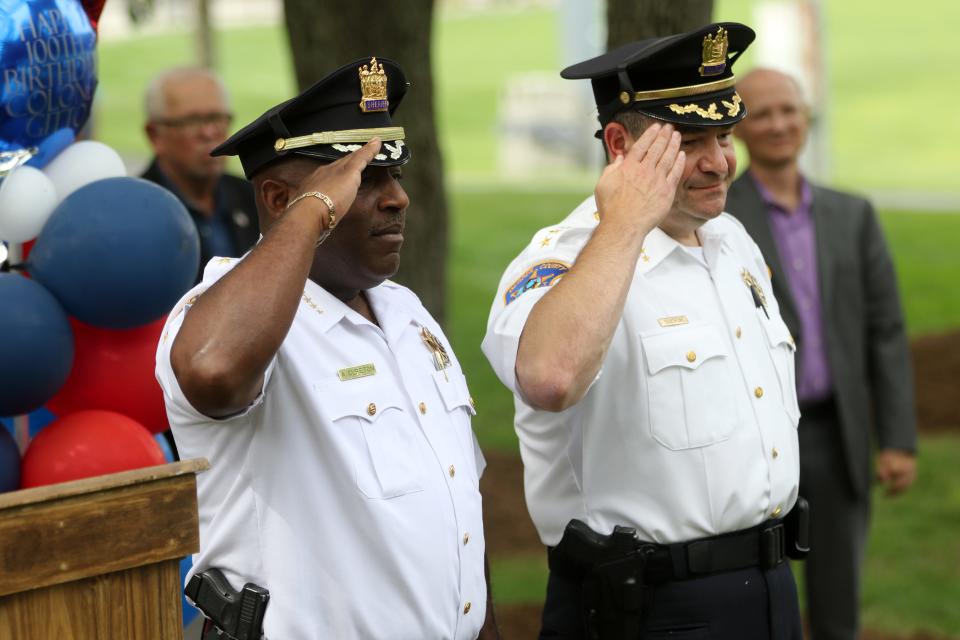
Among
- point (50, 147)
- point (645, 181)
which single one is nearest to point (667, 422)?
point (645, 181)

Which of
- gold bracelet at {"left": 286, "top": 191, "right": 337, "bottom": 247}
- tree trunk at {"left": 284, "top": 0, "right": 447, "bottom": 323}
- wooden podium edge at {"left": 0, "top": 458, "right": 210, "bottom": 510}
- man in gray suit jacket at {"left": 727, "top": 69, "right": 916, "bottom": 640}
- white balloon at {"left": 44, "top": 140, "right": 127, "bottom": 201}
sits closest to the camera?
wooden podium edge at {"left": 0, "top": 458, "right": 210, "bottom": 510}

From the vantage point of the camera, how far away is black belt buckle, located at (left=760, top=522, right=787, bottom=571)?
3.04 m

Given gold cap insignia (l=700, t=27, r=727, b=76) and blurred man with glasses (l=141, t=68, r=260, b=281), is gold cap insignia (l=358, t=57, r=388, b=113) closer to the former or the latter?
gold cap insignia (l=700, t=27, r=727, b=76)

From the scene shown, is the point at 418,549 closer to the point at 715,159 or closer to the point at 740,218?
the point at 715,159

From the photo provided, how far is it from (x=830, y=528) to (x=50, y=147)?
2.84 metres

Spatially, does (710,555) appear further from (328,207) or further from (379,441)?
(328,207)

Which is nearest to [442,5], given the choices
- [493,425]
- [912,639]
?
[493,425]

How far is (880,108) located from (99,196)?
2626 cm

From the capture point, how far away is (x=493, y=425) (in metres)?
8.16

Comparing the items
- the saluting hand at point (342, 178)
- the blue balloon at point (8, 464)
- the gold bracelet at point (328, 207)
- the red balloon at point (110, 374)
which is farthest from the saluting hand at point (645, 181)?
the blue balloon at point (8, 464)

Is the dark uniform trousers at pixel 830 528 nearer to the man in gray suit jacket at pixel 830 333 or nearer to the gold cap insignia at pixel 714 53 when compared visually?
the man in gray suit jacket at pixel 830 333

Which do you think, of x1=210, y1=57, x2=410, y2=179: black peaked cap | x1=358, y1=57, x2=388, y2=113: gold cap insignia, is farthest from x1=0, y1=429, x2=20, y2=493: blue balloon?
x1=358, y1=57, x2=388, y2=113: gold cap insignia

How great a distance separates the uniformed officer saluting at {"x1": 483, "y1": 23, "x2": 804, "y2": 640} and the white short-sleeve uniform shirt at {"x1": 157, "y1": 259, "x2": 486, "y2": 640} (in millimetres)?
428

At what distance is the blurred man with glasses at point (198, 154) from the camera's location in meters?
5.23
